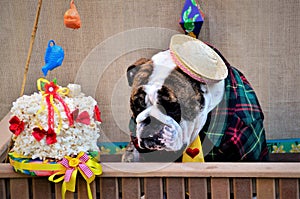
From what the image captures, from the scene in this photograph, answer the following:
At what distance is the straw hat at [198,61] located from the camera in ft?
4.26

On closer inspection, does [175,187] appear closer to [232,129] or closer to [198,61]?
[232,129]

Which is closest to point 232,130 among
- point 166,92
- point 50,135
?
point 166,92

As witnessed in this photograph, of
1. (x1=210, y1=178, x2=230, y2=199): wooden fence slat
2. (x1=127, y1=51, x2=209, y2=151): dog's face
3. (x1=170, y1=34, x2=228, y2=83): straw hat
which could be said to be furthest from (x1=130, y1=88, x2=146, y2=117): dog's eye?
(x1=210, y1=178, x2=230, y2=199): wooden fence slat

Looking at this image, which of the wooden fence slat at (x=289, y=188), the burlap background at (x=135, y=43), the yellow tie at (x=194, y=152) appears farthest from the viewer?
the burlap background at (x=135, y=43)

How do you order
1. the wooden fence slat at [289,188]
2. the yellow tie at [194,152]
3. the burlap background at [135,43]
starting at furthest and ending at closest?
the burlap background at [135,43] → the yellow tie at [194,152] → the wooden fence slat at [289,188]

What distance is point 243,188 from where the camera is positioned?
4.25 ft

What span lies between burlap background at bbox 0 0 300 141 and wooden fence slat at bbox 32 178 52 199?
40cm

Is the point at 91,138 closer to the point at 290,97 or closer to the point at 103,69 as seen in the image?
the point at 103,69

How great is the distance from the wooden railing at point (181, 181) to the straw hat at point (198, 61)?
21 cm

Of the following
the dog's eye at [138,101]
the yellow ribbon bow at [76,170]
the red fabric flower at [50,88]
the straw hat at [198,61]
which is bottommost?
the yellow ribbon bow at [76,170]

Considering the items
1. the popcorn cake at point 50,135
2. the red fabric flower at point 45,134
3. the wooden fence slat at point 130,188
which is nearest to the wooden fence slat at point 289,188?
the wooden fence slat at point 130,188

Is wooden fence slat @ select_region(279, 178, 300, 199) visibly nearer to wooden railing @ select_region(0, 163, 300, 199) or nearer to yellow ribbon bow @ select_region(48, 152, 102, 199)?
wooden railing @ select_region(0, 163, 300, 199)

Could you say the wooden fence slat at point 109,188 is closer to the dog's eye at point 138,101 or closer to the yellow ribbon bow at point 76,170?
the yellow ribbon bow at point 76,170

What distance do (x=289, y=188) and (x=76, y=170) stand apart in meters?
0.50
